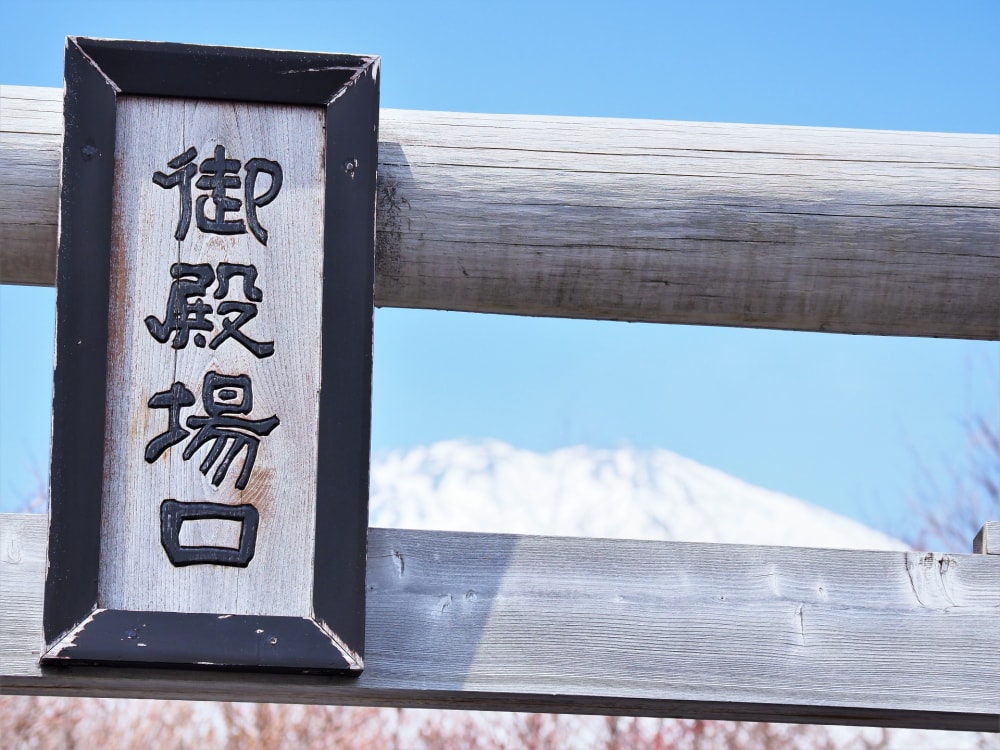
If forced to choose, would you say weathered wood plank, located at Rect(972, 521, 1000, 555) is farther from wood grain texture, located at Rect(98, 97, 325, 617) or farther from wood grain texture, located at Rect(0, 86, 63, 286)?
wood grain texture, located at Rect(0, 86, 63, 286)

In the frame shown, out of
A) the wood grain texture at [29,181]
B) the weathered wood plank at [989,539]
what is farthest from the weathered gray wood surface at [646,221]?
the weathered wood plank at [989,539]

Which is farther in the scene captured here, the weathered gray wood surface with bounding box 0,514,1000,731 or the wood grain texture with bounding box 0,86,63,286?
the wood grain texture with bounding box 0,86,63,286

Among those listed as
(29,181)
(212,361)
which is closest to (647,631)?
(212,361)

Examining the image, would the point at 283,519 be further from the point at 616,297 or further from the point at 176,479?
the point at 616,297

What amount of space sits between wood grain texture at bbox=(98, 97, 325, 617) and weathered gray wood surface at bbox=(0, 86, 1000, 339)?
0.59 feet

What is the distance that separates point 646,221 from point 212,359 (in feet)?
2.40

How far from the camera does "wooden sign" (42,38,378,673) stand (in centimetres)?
153

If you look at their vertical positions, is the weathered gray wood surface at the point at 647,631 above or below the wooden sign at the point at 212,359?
below

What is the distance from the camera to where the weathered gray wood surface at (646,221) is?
1752 millimetres

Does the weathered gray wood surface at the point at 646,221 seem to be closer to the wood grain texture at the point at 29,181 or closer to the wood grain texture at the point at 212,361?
the wood grain texture at the point at 29,181

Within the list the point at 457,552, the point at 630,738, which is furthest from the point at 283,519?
the point at 630,738

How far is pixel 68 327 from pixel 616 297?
0.87 meters

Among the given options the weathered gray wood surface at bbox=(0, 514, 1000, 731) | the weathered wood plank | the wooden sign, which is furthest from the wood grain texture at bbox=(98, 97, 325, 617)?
the weathered wood plank

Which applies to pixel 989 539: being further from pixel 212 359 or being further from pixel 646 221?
pixel 212 359
